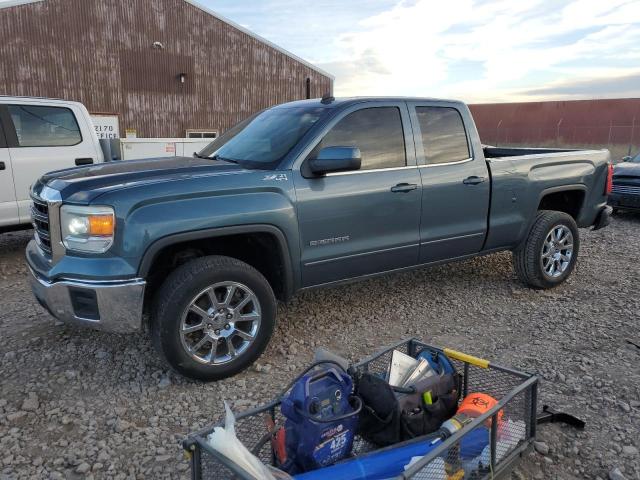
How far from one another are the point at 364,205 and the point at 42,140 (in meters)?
4.76

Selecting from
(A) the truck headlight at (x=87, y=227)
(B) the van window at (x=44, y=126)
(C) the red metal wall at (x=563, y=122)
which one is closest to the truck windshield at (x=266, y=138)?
(A) the truck headlight at (x=87, y=227)

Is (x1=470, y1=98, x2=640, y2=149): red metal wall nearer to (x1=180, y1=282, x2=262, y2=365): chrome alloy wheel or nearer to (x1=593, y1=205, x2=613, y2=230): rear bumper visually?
(x1=593, y1=205, x2=613, y2=230): rear bumper

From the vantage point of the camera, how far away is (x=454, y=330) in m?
4.46

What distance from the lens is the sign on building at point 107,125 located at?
20609 mm

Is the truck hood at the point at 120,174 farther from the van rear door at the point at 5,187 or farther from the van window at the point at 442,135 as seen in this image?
the van rear door at the point at 5,187

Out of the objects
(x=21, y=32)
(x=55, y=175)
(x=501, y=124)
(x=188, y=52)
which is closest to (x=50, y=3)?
(x=21, y=32)

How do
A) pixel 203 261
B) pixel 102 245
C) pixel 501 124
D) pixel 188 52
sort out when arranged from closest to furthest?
1. pixel 102 245
2. pixel 203 261
3. pixel 188 52
4. pixel 501 124

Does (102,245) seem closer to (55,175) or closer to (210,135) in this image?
(55,175)

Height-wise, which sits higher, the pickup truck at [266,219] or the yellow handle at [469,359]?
the pickup truck at [266,219]

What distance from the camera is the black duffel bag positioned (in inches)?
98.3

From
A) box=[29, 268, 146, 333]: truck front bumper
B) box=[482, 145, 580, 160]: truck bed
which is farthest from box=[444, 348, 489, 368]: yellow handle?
box=[482, 145, 580, 160]: truck bed

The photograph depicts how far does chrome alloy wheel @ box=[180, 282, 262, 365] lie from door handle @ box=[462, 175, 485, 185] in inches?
85.8

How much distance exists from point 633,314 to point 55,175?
16.2ft

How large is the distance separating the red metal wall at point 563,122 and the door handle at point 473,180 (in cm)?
2623
